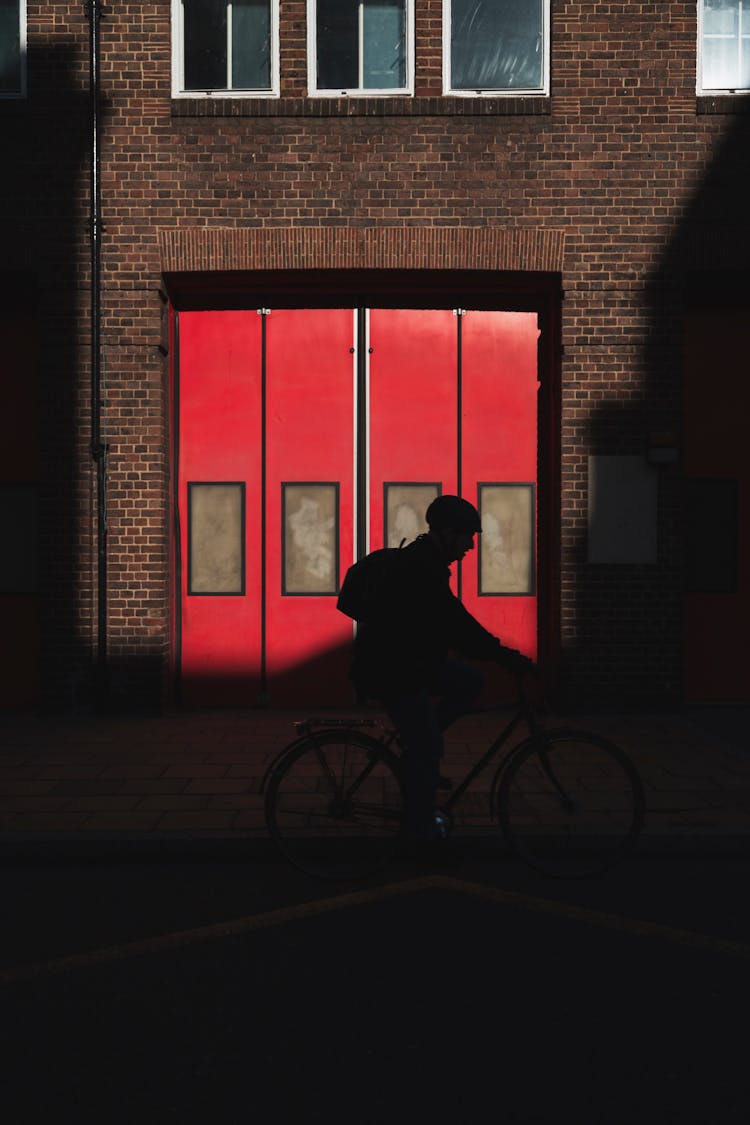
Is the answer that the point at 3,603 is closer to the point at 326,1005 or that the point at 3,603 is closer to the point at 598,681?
the point at 598,681

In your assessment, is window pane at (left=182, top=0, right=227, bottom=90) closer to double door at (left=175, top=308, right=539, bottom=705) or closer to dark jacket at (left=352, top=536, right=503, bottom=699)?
double door at (left=175, top=308, right=539, bottom=705)

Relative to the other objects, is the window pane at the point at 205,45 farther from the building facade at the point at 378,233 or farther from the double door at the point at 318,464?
the double door at the point at 318,464

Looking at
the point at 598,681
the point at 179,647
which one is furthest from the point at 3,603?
the point at 598,681

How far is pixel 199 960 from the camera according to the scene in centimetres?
405

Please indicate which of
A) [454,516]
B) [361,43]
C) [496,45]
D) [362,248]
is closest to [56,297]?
[362,248]

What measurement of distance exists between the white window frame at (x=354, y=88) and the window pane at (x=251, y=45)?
0.37 metres

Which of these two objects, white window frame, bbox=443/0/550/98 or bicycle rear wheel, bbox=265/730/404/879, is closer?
bicycle rear wheel, bbox=265/730/404/879

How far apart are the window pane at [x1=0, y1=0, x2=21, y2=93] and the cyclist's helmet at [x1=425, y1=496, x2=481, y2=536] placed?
6980 mm

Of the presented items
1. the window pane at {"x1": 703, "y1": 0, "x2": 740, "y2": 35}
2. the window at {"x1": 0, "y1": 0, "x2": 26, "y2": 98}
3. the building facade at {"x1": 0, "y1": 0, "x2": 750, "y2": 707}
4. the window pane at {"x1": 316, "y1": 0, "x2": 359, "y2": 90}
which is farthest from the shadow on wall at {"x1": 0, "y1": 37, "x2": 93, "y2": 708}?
the window pane at {"x1": 703, "y1": 0, "x2": 740, "y2": 35}

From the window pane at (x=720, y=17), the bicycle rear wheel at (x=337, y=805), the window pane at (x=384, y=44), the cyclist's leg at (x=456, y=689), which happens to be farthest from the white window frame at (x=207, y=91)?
the bicycle rear wheel at (x=337, y=805)

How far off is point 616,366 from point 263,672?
13.8 ft

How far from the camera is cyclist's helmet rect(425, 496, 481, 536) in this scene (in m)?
4.98

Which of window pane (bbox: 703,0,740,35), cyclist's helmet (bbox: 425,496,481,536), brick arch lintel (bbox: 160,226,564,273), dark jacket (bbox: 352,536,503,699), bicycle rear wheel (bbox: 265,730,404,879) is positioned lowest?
bicycle rear wheel (bbox: 265,730,404,879)

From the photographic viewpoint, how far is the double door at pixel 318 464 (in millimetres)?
10008
